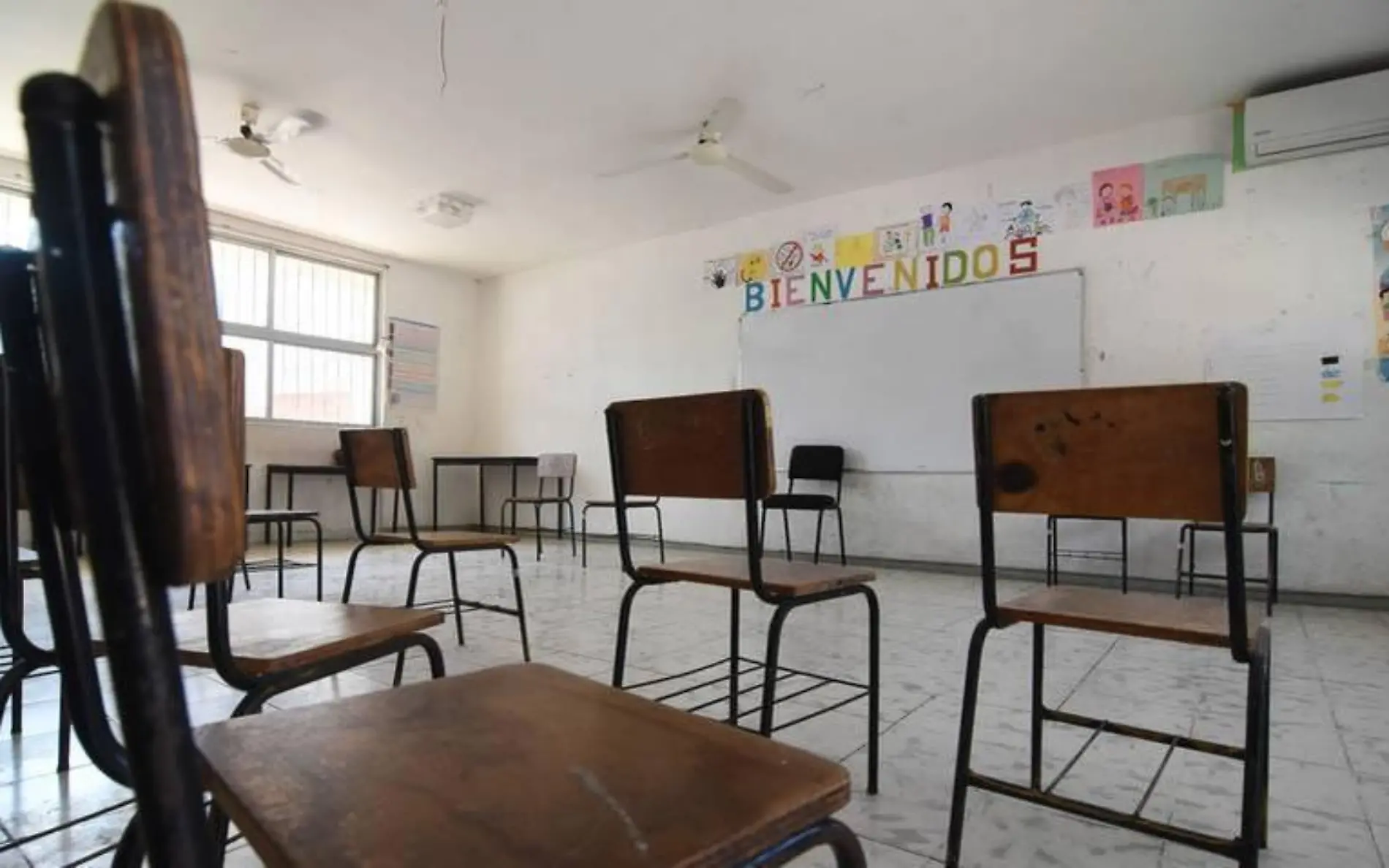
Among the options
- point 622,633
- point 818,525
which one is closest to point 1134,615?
point 622,633

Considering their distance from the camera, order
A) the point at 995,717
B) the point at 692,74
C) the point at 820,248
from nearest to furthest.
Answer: the point at 995,717
the point at 692,74
the point at 820,248

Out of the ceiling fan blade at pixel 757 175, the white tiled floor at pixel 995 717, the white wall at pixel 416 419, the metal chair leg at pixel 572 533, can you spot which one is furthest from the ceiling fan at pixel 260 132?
the metal chair leg at pixel 572 533

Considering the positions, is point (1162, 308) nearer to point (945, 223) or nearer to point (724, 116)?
point (945, 223)

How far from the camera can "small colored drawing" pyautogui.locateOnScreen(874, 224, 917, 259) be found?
494cm

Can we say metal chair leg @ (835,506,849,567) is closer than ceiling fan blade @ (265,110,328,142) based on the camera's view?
No

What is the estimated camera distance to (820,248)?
17.5ft

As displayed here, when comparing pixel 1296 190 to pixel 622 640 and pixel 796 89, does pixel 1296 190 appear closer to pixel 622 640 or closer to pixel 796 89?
pixel 796 89

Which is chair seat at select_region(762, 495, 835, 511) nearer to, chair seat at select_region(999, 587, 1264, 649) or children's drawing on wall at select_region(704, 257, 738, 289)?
children's drawing on wall at select_region(704, 257, 738, 289)

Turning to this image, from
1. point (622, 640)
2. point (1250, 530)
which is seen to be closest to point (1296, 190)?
point (1250, 530)

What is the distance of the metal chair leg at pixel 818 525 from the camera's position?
4.79 metres

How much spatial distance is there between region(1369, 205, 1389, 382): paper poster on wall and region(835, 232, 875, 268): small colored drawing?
2625 millimetres

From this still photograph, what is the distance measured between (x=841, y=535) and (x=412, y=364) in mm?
4593

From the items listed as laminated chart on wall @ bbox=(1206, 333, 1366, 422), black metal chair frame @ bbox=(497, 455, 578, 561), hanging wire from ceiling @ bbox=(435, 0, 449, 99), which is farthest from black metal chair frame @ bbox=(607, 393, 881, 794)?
black metal chair frame @ bbox=(497, 455, 578, 561)

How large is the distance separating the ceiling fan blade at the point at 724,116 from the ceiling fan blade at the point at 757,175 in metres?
0.22
